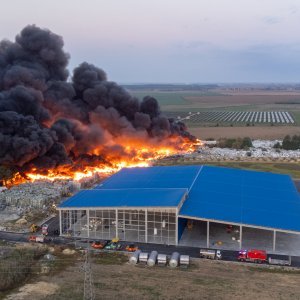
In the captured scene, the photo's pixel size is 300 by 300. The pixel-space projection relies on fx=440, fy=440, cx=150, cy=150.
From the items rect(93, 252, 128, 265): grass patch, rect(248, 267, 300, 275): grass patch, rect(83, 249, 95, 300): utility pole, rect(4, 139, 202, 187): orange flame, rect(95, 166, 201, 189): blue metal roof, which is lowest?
rect(248, 267, 300, 275): grass patch

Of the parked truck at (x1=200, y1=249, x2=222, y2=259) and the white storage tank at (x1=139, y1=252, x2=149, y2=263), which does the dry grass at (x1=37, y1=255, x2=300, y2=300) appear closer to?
the white storage tank at (x1=139, y1=252, x2=149, y2=263)


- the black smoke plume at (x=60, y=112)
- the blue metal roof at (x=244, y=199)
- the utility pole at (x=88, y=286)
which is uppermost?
the black smoke plume at (x=60, y=112)

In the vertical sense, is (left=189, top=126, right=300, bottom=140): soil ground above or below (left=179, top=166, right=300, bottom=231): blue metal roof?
below

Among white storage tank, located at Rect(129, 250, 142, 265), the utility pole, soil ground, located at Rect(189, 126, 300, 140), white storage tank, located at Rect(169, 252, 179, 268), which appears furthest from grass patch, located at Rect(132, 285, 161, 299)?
soil ground, located at Rect(189, 126, 300, 140)

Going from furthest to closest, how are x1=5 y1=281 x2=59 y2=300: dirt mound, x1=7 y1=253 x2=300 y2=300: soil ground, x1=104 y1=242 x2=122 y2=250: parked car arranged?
1. x1=104 y1=242 x2=122 y2=250: parked car
2. x1=7 y1=253 x2=300 y2=300: soil ground
3. x1=5 y1=281 x2=59 y2=300: dirt mound

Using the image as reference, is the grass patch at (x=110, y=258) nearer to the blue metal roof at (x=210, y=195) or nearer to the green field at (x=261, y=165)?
the blue metal roof at (x=210, y=195)

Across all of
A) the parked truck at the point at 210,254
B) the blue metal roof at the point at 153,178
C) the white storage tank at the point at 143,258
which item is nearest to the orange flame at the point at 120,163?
the blue metal roof at the point at 153,178

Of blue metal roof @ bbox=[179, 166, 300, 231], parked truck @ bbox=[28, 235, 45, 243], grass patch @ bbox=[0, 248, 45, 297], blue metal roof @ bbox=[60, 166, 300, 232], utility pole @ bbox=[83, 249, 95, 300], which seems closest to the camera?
utility pole @ bbox=[83, 249, 95, 300]
